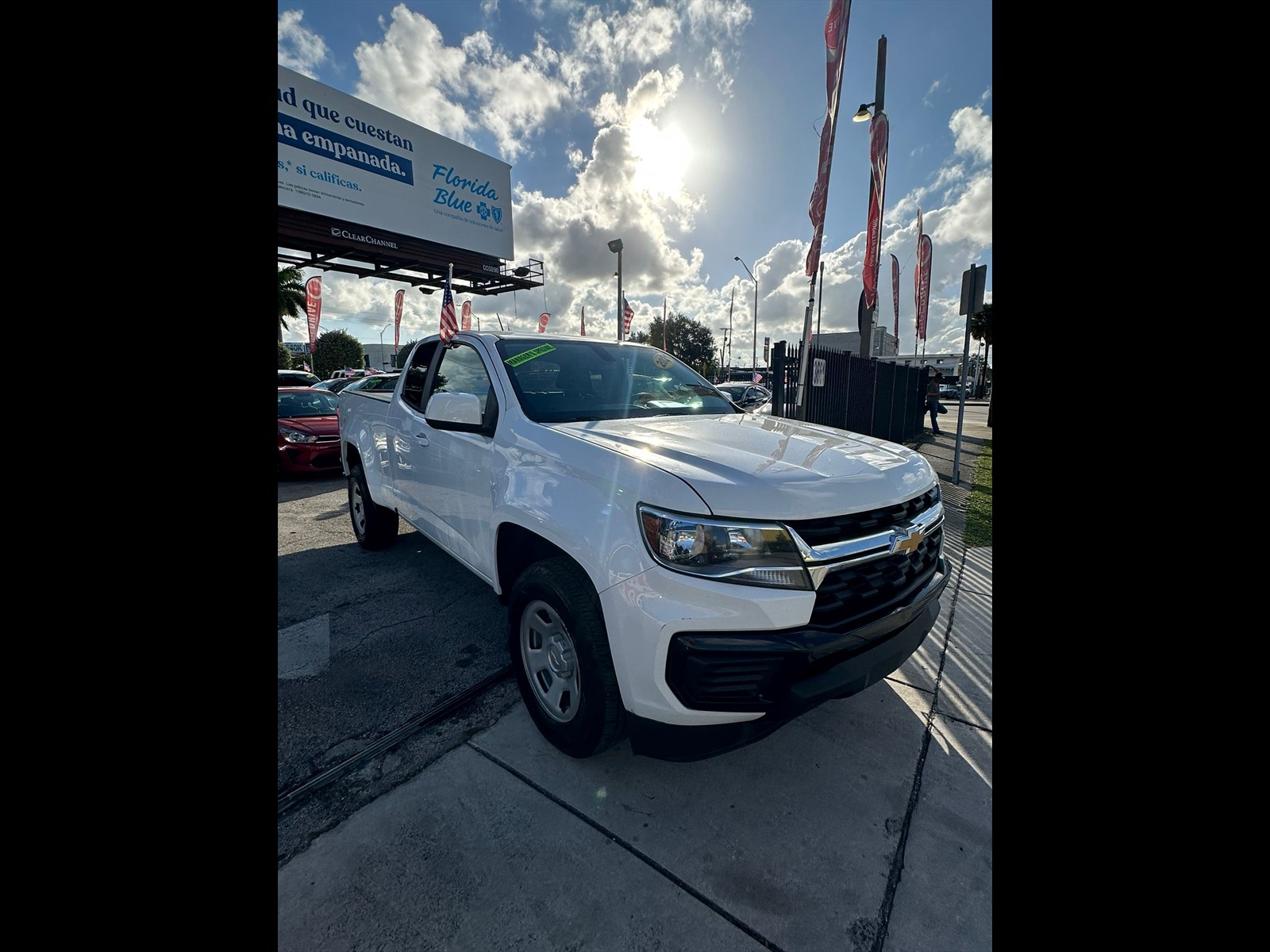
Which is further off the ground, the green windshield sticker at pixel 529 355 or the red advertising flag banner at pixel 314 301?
the red advertising flag banner at pixel 314 301

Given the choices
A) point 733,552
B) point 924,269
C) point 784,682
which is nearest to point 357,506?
point 733,552

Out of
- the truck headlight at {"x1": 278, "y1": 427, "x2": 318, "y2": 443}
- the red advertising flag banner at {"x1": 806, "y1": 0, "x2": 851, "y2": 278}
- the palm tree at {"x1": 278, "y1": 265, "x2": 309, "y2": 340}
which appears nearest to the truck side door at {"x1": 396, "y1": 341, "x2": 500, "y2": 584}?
the truck headlight at {"x1": 278, "y1": 427, "x2": 318, "y2": 443}

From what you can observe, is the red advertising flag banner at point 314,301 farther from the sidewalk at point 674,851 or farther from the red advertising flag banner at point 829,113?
the sidewalk at point 674,851

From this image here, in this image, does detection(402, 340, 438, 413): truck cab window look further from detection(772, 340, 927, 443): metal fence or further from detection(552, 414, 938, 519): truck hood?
detection(772, 340, 927, 443): metal fence

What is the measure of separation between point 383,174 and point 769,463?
79.6ft

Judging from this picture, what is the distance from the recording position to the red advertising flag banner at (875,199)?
944 centimetres

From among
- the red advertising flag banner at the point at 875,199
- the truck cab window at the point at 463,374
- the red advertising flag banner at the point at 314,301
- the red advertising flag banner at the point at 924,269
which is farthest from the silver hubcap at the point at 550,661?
the red advertising flag banner at the point at 314,301

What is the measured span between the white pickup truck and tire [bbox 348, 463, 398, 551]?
2.23 m

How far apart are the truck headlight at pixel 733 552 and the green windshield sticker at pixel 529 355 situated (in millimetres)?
1623

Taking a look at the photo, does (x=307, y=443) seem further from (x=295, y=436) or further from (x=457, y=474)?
(x=457, y=474)

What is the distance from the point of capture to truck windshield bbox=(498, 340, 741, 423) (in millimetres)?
2779
